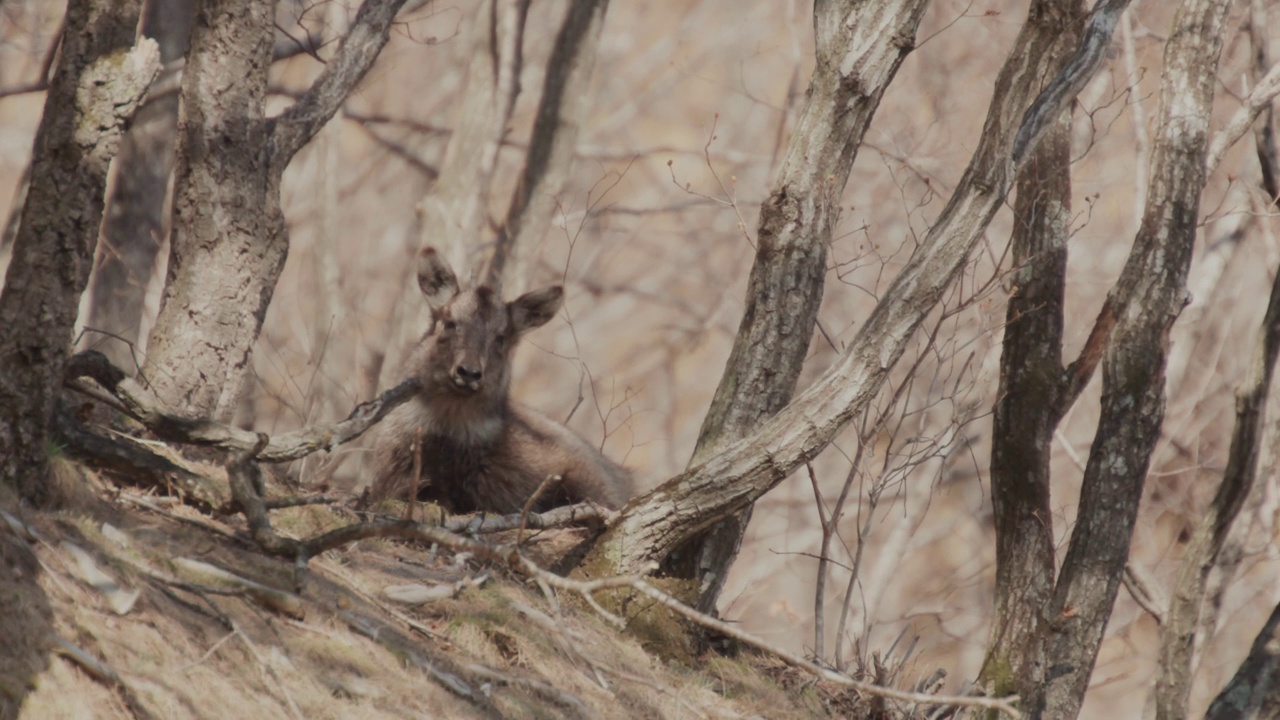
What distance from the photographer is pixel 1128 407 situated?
810 centimetres

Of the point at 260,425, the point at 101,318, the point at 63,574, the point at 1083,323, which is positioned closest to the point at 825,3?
the point at 63,574

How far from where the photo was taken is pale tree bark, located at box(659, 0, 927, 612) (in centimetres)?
710

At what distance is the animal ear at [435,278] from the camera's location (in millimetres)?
9750

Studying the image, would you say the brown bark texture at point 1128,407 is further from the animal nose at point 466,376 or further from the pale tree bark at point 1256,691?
the animal nose at point 466,376

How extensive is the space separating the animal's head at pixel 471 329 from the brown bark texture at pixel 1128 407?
3.71 metres

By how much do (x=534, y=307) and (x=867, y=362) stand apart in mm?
3300

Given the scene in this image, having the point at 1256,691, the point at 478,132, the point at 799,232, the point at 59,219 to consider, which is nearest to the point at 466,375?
the point at 799,232

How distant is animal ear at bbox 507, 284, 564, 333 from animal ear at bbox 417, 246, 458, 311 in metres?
0.49

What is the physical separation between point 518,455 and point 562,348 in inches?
373

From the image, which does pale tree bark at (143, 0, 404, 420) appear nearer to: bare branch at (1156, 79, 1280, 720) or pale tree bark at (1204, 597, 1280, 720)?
pale tree bark at (1204, 597, 1280, 720)

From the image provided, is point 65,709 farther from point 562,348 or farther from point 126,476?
point 562,348

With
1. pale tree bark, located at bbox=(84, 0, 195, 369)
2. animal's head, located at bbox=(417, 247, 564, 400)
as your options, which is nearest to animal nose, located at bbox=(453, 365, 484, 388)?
animal's head, located at bbox=(417, 247, 564, 400)

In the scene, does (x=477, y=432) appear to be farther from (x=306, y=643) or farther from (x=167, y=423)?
(x=306, y=643)

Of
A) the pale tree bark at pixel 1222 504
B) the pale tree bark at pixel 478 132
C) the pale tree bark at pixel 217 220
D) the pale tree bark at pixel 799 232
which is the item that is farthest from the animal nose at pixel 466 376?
the pale tree bark at pixel 478 132
